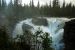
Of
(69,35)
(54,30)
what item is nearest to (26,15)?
(54,30)

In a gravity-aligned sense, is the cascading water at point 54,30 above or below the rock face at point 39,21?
below

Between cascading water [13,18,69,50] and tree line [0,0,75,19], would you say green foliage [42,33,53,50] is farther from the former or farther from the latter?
tree line [0,0,75,19]

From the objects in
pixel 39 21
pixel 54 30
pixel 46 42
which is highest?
pixel 39 21

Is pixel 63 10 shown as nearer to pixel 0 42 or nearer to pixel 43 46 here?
pixel 43 46

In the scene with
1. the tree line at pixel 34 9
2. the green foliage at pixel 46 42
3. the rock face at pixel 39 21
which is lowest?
the green foliage at pixel 46 42

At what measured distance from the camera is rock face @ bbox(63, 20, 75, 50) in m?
2.99

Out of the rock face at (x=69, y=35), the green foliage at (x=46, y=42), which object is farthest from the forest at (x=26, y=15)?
the rock face at (x=69, y=35)

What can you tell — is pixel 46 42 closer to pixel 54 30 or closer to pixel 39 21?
pixel 54 30

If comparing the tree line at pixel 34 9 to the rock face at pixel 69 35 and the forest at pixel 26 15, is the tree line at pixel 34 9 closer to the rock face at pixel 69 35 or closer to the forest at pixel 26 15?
the forest at pixel 26 15

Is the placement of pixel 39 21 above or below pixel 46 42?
above

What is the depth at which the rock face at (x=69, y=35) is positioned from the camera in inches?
118

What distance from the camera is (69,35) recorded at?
302 centimetres

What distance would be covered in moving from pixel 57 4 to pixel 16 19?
658mm

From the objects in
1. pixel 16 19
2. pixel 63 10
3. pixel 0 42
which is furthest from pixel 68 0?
pixel 0 42
